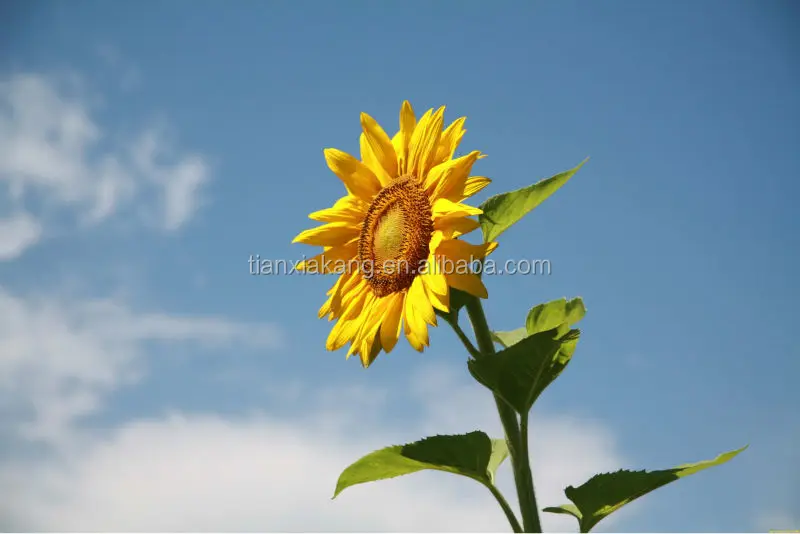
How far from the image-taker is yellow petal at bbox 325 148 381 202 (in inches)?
103

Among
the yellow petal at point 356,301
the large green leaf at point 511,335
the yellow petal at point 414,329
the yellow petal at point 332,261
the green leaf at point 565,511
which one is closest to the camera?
the yellow petal at point 414,329

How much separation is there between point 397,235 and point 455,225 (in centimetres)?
33

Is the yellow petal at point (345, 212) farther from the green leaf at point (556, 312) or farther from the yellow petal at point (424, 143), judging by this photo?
the green leaf at point (556, 312)

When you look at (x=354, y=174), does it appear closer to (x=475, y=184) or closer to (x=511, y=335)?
(x=475, y=184)

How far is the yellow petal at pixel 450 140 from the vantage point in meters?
2.38

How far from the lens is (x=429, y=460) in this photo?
2.28 meters

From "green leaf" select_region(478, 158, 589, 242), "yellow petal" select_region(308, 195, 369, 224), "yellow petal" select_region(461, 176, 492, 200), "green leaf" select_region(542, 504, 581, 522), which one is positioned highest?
"yellow petal" select_region(308, 195, 369, 224)

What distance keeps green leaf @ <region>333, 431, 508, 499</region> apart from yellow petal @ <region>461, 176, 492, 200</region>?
857 millimetres

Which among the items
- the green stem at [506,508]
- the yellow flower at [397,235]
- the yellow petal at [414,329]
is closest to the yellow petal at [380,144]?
the yellow flower at [397,235]

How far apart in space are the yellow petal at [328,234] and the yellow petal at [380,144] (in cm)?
30

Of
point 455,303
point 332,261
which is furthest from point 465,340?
point 332,261

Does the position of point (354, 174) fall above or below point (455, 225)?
above

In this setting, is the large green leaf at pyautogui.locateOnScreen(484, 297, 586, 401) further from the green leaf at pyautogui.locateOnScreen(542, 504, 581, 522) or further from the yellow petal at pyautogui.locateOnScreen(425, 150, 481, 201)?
the yellow petal at pyautogui.locateOnScreen(425, 150, 481, 201)

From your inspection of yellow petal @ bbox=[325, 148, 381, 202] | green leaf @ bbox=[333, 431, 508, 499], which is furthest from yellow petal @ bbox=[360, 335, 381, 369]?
yellow petal @ bbox=[325, 148, 381, 202]
